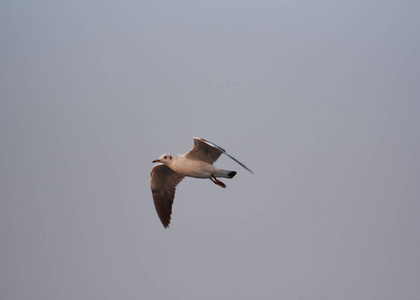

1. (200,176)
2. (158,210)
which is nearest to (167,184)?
(158,210)

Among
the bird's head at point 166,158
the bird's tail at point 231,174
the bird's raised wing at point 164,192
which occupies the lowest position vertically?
the bird's raised wing at point 164,192

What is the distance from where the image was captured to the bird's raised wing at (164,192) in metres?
10.4

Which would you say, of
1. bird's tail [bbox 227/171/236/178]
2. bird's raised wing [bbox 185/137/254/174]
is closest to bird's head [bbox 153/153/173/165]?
bird's raised wing [bbox 185/137/254/174]

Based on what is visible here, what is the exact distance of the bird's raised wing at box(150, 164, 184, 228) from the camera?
34.1 ft

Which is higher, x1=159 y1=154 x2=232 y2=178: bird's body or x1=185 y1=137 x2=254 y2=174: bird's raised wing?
x1=185 y1=137 x2=254 y2=174: bird's raised wing

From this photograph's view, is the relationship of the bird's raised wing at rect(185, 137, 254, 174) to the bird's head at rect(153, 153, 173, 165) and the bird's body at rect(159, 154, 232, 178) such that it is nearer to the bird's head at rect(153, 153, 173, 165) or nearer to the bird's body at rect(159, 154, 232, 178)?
the bird's body at rect(159, 154, 232, 178)

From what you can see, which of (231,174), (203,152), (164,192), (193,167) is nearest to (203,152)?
(203,152)

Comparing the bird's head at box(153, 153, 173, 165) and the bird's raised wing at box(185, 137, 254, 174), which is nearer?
the bird's raised wing at box(185, 137, 254, 174)

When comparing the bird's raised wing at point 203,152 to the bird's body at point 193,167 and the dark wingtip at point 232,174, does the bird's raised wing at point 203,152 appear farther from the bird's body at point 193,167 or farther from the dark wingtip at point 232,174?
the dark wingtip at point 232,174

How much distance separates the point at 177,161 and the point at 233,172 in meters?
0.95

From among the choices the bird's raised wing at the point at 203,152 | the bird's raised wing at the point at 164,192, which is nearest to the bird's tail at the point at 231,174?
the bird's raised wing at the point at 203,152

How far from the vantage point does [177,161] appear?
896 cm

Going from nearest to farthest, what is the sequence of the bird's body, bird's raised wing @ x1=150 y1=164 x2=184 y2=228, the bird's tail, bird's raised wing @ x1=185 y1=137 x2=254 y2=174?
1. bird's raised wing @ x1=185 y1=137 x2=254 y2=174
2. the bird's body
3. the bird's tail
4. bird's raised wing @ x1=150 y1=164 x2=184 y2=228

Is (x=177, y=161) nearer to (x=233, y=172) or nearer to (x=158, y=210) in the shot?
(x=233, y=172)
